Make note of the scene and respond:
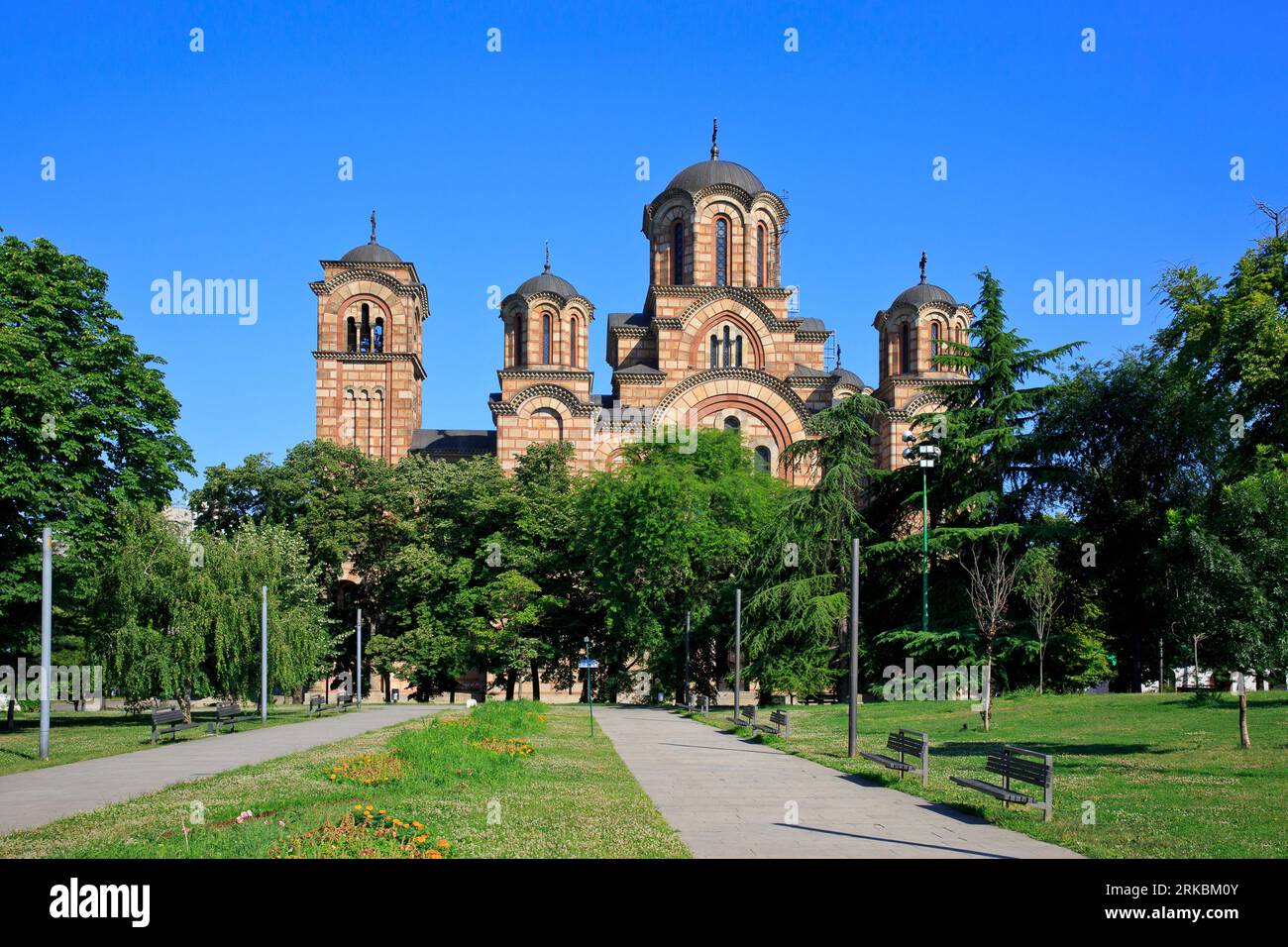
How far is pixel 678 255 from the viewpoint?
55625mm

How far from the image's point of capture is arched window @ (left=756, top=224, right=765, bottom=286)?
5559 centimetres

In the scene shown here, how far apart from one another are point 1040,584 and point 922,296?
28830 mm

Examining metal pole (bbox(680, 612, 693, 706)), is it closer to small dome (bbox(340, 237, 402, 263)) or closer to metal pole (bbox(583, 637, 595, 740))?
metal pole (bbox(583, 637, 595, 740))

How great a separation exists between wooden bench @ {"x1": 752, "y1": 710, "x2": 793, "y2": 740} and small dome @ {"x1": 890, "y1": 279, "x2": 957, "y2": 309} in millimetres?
34199

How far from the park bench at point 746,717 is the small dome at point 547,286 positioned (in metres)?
30.8

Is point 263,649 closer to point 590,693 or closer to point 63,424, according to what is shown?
point 63,424

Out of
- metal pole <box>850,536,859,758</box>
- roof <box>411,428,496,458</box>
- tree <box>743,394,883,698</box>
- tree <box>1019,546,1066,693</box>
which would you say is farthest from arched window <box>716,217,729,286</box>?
metal pole <box>850,536,859,758</box>

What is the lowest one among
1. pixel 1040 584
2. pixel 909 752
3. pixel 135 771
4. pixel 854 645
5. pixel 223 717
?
pixel 223 717

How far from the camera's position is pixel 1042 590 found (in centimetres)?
3042

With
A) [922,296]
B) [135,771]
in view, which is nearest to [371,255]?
[922,296]

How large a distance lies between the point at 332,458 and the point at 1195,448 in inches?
1287

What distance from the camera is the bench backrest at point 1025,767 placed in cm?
1230

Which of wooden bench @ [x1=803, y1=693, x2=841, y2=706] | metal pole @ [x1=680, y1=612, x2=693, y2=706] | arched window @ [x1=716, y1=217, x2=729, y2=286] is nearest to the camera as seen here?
metal pole @ [x1=680, y1=612, x2=693, y2=706]
